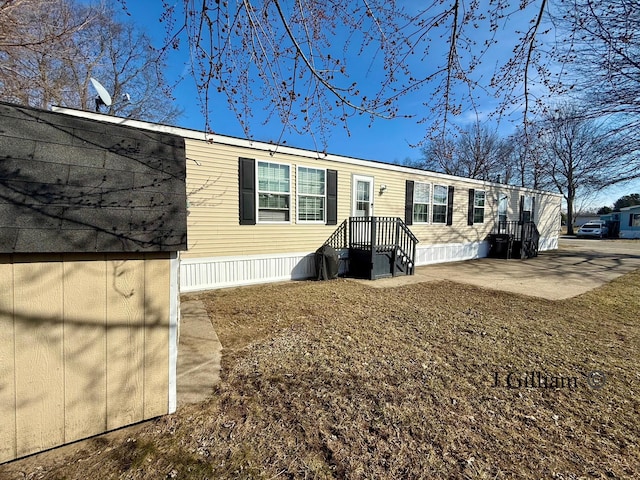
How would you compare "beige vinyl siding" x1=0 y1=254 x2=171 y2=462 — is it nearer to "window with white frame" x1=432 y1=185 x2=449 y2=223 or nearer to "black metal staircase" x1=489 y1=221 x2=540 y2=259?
"window with white frame" x1=432 y1=185 x2=449 y2=223

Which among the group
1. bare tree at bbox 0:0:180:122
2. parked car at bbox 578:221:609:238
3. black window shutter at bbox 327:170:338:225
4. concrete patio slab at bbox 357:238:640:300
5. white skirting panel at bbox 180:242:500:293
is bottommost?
concrete patio slab at bbox 357:238:640:300

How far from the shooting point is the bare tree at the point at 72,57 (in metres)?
6.30

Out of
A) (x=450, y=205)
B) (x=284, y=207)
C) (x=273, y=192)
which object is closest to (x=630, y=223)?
(x=450, y=205)

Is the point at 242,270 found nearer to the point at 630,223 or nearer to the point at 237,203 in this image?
the point at 237,203

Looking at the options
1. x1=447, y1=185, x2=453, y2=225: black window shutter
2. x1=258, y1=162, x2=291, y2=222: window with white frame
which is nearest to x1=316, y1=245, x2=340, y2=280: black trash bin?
x1=258, y1=162, x2=291, y2=222: window with white frame

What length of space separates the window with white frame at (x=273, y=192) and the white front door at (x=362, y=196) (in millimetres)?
2283

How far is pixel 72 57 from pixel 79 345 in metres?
9.98

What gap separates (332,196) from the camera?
8.24 m

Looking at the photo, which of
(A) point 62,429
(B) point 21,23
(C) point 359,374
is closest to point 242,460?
(A) point 62,429

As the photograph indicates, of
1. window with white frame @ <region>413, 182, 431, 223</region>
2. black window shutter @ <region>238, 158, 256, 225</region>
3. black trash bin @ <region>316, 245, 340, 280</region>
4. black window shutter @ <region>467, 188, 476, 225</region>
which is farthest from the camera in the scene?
black window shutter @ <region>467, 188, 476, 225</region>

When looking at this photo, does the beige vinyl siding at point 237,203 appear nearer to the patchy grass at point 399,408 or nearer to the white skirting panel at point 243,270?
the white skirting panel at point 243,270

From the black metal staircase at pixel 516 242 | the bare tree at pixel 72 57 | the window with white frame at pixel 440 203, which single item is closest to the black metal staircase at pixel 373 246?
the window with white frame at pixel 440 203

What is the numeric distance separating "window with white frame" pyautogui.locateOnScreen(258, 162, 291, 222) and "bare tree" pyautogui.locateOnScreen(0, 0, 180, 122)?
2822 mm

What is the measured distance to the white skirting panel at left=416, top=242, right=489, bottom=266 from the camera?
10.9 metres
